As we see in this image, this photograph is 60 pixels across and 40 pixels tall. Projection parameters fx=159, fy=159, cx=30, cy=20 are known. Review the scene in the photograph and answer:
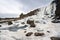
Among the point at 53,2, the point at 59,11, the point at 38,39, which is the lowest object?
the point at 38,39

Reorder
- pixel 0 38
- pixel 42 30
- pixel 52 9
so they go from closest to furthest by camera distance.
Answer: pixel 0 38, pixel 42 30, pixel 52 9

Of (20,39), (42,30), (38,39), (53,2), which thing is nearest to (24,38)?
(20,39)

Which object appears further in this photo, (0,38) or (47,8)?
(47,8)

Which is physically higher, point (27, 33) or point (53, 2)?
point (53, 2)

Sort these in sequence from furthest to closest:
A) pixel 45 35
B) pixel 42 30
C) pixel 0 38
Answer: pixel 42 30 < pixel 45 35 < pixel 0 38

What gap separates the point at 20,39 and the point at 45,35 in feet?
9.17

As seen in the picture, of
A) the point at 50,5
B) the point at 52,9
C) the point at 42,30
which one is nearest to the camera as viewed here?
the point at 42,30

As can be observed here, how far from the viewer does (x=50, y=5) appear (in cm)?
3444

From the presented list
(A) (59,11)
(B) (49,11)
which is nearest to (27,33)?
(A) (59,11)

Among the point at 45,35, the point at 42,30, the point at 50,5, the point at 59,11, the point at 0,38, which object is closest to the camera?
the point at 0,38

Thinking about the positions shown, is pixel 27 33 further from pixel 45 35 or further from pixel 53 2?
pixel 53 2

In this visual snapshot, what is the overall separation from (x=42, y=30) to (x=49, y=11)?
1380 centimetres

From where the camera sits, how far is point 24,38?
1686cm

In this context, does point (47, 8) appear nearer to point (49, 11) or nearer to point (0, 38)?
point (49, 11)
